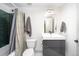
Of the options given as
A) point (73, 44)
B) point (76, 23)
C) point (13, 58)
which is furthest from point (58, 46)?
point (13, 58)

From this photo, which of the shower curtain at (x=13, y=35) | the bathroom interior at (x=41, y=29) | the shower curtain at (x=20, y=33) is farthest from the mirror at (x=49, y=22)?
the shower curtain at (x=13, y=35)

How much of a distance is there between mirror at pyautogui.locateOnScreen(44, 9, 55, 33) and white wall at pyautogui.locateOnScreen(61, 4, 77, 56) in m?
0.34

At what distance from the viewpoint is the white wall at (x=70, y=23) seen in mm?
2670

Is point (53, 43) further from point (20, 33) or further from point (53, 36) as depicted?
point (20, 33)

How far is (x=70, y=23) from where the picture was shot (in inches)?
111

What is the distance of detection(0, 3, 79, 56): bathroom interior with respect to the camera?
104 inches

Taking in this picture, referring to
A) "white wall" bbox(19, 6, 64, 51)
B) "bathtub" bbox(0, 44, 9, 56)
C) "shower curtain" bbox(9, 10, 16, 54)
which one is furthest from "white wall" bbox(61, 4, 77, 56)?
"bathtub" bbox(0, 44, 9, 56)

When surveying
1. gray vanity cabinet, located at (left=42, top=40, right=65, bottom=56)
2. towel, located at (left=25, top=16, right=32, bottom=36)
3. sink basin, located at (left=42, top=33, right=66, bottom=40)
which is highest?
towel, located at (left=25, top=16, right=32, bottom=36)

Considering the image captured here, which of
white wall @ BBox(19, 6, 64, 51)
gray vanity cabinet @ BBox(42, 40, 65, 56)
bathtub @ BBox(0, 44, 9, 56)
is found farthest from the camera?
gray vanity cabinet @ BBox(42, 40, 65, 56)

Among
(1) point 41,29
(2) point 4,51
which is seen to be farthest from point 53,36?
(2) point 4,51

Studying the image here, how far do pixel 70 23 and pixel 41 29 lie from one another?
89 cm

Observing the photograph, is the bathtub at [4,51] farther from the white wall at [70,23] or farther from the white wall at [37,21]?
the white wall at [70,23]

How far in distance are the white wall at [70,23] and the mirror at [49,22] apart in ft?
1.11

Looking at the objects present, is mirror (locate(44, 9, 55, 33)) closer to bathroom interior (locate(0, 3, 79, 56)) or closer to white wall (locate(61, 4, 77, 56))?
bathroom interior (locate(0, 3, 79, 56))
